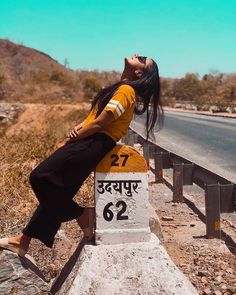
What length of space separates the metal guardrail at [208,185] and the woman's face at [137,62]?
151 cm

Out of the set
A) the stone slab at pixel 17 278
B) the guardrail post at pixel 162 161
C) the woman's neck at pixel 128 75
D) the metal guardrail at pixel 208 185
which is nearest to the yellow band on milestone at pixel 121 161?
the woman's neck at pixel 128 75

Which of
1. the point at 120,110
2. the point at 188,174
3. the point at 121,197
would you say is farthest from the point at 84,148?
the point at 188,174

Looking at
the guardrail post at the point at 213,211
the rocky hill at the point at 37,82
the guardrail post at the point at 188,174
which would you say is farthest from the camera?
the rocky hill at the point at 37,82

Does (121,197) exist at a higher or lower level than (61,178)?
lower

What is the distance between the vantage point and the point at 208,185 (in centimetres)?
565

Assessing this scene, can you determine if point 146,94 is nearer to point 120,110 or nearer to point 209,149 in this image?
point 120,110

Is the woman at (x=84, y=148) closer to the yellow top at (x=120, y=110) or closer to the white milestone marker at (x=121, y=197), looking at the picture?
the yellow top at (x=120, y=110)

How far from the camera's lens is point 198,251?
527 centimetres

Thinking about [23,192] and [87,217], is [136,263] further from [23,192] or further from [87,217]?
[23,192]

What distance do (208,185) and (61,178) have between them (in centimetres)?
252

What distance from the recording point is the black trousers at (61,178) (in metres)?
3.59

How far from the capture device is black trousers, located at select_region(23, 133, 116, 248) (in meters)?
3.59

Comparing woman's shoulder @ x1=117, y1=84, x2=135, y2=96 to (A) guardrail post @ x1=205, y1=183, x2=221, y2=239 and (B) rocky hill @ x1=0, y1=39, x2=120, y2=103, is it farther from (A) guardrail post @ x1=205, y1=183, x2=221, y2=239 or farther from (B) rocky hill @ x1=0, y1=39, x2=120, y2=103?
(A) guardrail post @ x1=205, y1=183, x2=221, y2=239

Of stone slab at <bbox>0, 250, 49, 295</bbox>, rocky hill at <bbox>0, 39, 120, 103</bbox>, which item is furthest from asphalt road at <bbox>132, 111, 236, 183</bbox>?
stone slab at <bbox>0, 250, 49, 295</bbox>
